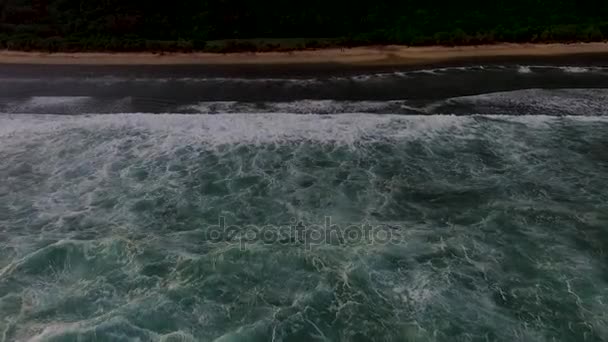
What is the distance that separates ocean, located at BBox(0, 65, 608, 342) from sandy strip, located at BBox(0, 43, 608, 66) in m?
1.62

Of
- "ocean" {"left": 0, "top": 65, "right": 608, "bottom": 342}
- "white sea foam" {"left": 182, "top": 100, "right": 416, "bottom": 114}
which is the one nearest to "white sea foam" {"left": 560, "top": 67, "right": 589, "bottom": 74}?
"ocean" {"left": 0, "top": 65, "right": 608, "bottom": 342}

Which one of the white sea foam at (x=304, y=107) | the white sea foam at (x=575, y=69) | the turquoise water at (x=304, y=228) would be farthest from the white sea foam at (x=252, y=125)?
the white sea foam at (x=575, y=69)

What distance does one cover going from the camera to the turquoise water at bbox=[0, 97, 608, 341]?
377 inches

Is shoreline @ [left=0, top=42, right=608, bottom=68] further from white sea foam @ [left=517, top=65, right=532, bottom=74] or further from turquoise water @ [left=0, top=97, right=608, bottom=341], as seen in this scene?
turquoise water @ [left=0, top=97, right=608, bottom=341]

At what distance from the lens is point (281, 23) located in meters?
23.3

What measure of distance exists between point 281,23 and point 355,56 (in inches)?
181

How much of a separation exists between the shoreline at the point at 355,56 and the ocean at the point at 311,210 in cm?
152

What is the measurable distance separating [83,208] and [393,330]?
25.7 ft

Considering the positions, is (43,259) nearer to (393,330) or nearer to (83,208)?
(83,208)

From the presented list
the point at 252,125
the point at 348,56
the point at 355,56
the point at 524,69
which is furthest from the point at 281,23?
the point at 524,69

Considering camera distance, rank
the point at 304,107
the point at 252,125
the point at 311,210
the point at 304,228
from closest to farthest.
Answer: the point at 304,228 → the point at 311,210 → the point at 252,125 → the point at 304,107

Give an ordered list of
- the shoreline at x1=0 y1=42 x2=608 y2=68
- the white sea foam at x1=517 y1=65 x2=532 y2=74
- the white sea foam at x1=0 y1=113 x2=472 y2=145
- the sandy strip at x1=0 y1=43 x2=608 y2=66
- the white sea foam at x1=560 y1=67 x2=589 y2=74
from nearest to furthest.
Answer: the white sea foam at x1=0 y1=113 x2=472 y2=145 < the white sea foam at x1=560 y1=67 x2=589 y2=74 < the white sea foam at x1=517 y1=65 x2=532 y2=74 < the shoreline at x1=0 y1=42 x2=608 y2=68 < the sandy strip at x1=0 y1=43 x2=608 y2=66

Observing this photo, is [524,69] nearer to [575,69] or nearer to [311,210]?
[575,69]

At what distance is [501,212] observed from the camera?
12.1 meters
